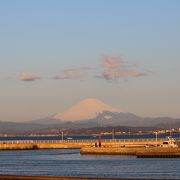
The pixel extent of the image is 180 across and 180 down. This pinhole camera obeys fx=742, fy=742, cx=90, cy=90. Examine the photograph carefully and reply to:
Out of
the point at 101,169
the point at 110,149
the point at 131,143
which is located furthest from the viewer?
the point at 131,143

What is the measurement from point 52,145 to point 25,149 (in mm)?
6724

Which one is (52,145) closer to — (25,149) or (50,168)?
(25,149)

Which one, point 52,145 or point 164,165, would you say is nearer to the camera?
point 164,165

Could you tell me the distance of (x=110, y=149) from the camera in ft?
471

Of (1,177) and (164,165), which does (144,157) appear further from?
(1,177)

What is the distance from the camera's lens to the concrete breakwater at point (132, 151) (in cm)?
12794

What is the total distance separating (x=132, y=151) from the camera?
454 ft

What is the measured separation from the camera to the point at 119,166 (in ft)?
342

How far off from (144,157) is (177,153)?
18.7 feet

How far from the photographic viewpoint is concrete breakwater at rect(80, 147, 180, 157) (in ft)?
420

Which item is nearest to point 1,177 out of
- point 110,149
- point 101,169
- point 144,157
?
point 101,169

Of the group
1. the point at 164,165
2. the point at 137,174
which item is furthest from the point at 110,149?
the point at 137,174

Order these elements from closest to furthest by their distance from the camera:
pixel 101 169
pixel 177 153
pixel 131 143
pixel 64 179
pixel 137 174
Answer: pixel 64 179, pixel 137 174, pixel 101 169, pixel 177 153, pixel 131 143

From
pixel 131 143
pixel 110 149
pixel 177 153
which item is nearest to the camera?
pixel 177 153
